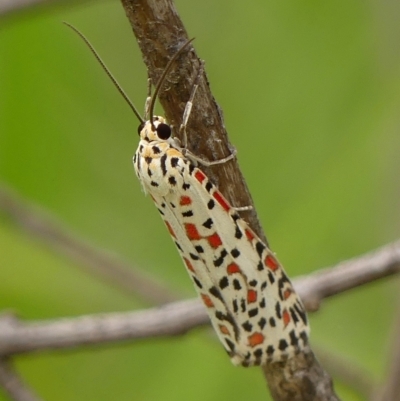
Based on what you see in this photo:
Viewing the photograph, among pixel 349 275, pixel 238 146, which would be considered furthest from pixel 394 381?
pixel 238 146

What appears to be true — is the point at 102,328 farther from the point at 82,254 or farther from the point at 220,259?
the point at 82,254

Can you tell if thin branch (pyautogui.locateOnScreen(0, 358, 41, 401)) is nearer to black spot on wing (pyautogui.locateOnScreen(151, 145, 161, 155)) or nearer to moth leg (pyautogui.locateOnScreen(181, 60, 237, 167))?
black spot on wing (pyautogui.locateOnScreen(151, 145, 161, 155))

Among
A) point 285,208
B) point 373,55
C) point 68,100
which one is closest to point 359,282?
point 285,208

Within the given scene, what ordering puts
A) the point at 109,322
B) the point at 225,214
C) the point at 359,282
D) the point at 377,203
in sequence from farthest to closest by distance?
the point at 377,203, the point at 109,322, the point at 359,282, the point at 225,214

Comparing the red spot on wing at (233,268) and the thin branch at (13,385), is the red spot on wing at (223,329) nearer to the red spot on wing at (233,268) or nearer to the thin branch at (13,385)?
the red spot on wing at (233,268)

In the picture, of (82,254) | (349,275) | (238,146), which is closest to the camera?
(349,275)

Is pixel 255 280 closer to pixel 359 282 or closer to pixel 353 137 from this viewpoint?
pixel 359 282

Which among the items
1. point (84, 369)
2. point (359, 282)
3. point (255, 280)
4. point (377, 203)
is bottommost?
point (84, 369)

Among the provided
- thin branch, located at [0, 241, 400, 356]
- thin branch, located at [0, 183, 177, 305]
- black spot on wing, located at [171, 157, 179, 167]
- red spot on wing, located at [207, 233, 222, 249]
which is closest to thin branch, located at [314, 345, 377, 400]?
thin branch, located at [0, 183, 177, 305]
